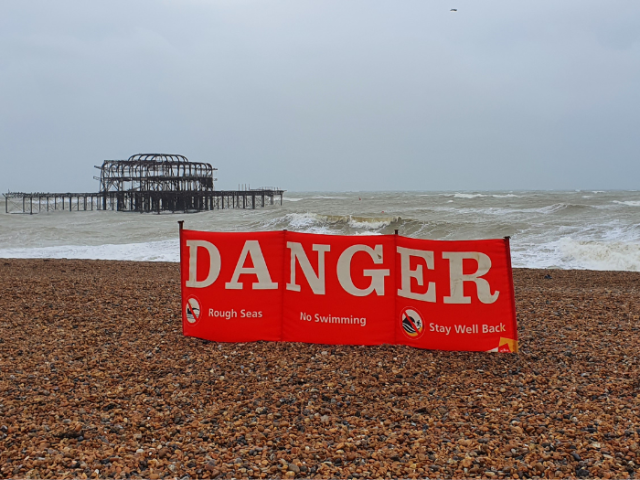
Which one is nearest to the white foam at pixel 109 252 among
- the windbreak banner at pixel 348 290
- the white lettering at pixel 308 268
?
the windbreak banner at pixel 348 290

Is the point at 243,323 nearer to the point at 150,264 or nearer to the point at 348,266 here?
the point at 348,266

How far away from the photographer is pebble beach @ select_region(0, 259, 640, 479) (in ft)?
9.48

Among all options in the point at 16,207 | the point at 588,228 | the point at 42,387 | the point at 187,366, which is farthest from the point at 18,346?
the point at 16,207

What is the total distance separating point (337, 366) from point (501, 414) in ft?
4.61

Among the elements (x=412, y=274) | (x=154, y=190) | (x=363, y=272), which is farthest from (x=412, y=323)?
(x=154, y=190)

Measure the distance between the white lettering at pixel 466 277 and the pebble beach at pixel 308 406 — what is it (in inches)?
19.8

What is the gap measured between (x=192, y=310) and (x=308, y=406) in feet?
6.53

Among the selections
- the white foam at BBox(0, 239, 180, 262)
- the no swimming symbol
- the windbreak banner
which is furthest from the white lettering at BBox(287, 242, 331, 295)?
the white foam at BBox(0, 239, 180, 262)

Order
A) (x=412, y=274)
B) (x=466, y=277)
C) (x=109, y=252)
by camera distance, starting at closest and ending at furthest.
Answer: (x=466, y=277)
(x=412, y=274)
(x=109, y=252)

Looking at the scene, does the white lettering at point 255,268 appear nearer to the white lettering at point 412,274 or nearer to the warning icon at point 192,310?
the warning icon at point 192,310

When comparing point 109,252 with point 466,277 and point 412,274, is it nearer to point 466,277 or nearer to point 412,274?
point 412,274

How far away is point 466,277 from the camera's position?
4.68m

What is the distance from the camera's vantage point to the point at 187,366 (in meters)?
4.46

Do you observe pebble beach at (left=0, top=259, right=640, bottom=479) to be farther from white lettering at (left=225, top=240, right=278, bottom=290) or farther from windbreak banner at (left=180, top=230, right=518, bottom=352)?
white lettering at (left=225, top=240, right=278, bottom=290)
